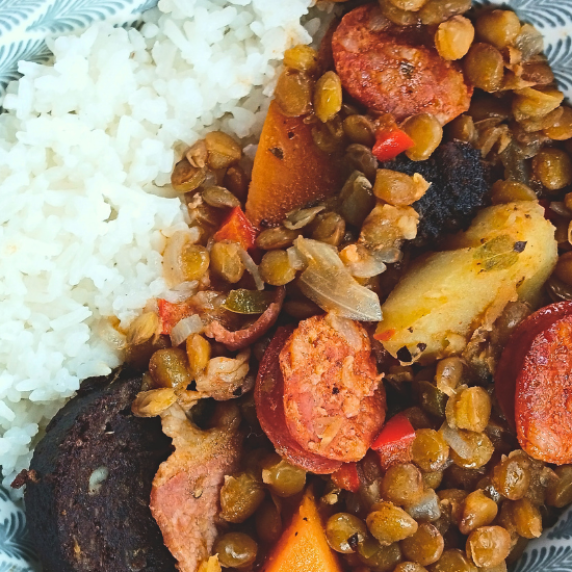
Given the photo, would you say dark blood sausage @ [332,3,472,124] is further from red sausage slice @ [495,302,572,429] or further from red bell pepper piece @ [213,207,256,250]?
red sausage slice @ [495,302,572,429]

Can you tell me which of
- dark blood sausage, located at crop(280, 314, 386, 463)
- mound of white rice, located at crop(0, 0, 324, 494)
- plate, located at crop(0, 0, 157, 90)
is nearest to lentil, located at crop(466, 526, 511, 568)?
dark blood sausage, located at crop(280, 314, 386, 463)

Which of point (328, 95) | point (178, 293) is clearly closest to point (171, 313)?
point (178, 293)

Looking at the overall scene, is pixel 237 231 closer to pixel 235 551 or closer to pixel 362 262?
pixel 362 262

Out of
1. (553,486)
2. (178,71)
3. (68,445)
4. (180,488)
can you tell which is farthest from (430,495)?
(178,71)

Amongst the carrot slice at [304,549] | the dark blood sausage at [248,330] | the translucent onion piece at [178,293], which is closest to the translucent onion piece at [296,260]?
the dark blood sausage at [248,330]

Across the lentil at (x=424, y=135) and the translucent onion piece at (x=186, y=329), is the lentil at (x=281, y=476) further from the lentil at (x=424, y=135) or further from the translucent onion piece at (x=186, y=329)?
the lentil at (x=424, y=135)

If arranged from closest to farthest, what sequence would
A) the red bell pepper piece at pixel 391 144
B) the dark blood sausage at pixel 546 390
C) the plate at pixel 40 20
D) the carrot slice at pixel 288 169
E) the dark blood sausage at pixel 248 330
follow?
the plate at pixel 40 20 → the dark blood sausage at pixel 546 390 → the red bell pepper piece at pixel 391 144 → the dark blood sausage at pixel 248 330 → the carrot slice at pixel 288 169

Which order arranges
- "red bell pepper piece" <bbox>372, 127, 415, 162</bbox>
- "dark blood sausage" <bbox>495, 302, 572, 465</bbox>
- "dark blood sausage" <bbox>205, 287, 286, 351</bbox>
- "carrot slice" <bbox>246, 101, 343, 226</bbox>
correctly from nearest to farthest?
"dark blood sausage" <bbox>495, 302, 572, 465</bbox> → "red bell pepper piece" <bbox>372, 127, 415, 162</bbox> → "dark blood sausage" <bbox>205, 287, 286, 351</bbox> → "carrot slice" <bbox>246, 101, 343, 226</bbox>
